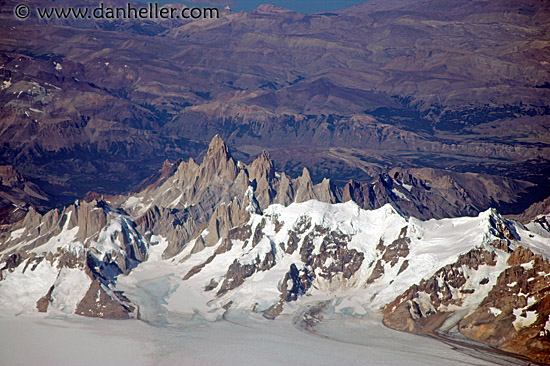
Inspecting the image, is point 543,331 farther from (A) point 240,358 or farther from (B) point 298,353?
(A) point 240,358

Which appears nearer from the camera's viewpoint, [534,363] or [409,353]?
[534,363]

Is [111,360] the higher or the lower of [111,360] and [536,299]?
the lower

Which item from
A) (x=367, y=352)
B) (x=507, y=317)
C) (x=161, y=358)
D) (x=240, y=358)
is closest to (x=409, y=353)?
(x=367, y=352)

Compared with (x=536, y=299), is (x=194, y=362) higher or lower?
lower

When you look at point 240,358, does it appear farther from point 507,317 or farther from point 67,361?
point 507,317

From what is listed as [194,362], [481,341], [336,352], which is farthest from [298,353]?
[481,341]

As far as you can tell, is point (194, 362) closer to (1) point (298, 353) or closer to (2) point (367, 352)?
(1) point (298, 353)

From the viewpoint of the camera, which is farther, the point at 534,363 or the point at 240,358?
the point at 240,358

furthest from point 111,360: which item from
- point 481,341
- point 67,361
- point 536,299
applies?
point 536,299
